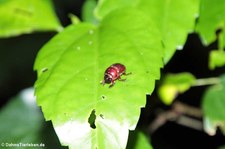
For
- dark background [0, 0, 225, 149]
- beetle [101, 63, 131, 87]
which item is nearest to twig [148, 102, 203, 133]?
dark background [0, 0, 225, 149]

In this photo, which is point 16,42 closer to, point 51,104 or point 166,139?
point 166,139

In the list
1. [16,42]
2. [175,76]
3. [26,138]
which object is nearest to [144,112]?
[175,76]

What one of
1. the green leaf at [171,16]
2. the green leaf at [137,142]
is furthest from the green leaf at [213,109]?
the green leaf at [171,16]

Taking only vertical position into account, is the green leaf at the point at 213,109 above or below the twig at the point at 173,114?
above

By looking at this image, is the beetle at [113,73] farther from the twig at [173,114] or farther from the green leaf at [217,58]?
the twig at [173,114]

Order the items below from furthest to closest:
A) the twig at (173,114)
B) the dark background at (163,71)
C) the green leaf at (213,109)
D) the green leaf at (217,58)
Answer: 1. the dark background at (163,71)
2. the twig at (173,114)
3. the green leaf at (213,109)
4. the green leaf at (217,58)

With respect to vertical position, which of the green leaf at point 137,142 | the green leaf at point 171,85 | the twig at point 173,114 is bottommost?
the twig at point 173,114
